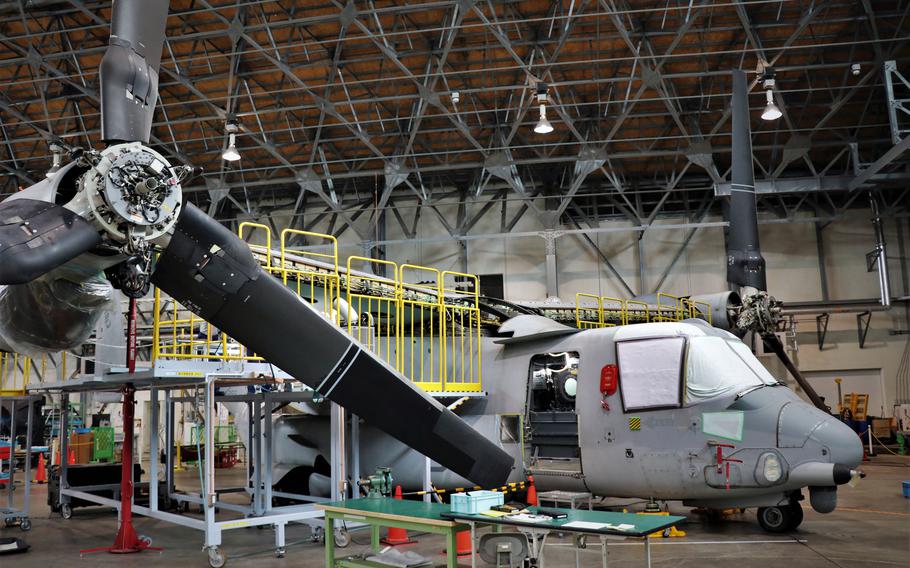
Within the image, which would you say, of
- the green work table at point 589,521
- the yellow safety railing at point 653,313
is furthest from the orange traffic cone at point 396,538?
the yellow safety railing at point 653,313

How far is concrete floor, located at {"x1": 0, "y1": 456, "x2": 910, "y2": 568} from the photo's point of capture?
8.89 m

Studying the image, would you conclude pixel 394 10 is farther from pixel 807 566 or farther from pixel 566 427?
pixel 807 566

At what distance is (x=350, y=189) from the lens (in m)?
30.4

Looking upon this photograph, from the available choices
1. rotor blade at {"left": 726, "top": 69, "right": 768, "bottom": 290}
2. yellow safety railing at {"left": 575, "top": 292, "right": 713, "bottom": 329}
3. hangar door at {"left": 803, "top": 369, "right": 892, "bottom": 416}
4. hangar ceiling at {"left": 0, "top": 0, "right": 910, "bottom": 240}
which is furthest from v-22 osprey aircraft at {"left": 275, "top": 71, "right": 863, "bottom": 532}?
hangar door at {"left": 803, "top": 369, "right": 892, "bottom": 416}

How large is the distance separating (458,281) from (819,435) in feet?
46.3

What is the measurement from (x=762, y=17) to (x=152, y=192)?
1904 centimetres

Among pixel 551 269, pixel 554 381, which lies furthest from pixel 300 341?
pixel 551 269

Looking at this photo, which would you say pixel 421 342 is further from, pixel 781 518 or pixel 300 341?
pixel 781 518

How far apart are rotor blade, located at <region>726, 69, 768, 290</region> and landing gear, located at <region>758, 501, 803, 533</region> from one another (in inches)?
228

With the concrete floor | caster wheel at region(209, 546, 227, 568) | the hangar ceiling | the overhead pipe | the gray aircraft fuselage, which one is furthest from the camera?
the overhead pipe

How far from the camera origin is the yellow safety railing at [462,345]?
11.7 m

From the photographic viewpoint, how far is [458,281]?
22562 millimetres

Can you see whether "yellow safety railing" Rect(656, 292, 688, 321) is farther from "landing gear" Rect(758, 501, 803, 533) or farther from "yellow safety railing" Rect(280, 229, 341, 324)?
"yellow safety railing" Rect(280, 229, 341, 324)

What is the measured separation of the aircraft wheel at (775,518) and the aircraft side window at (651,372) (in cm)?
225
